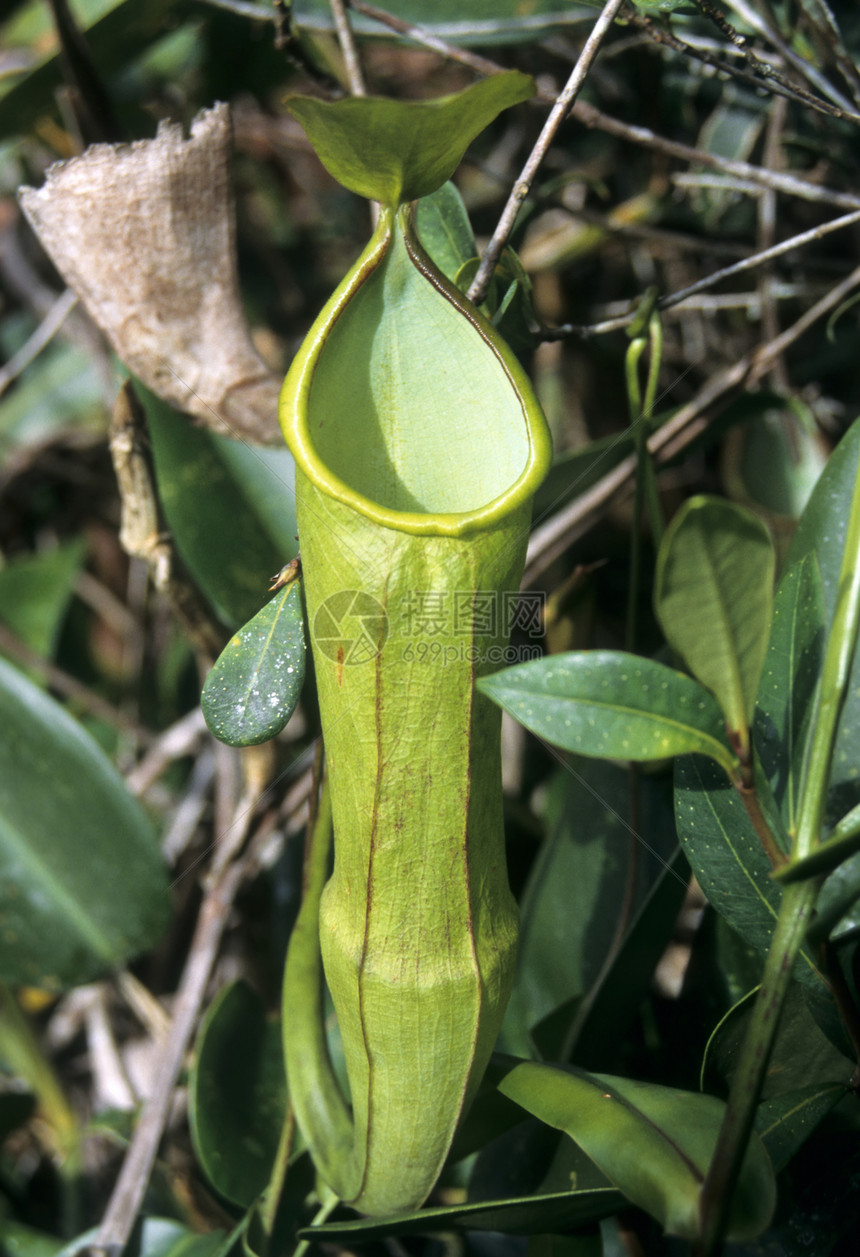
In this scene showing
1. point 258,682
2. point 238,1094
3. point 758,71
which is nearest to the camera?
point 258,682

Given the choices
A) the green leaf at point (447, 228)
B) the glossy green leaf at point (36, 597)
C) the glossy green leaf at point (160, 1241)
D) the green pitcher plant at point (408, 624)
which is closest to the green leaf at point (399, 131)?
the green pitcher plant at point (408, 624)

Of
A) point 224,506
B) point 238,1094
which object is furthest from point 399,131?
point 238,1094

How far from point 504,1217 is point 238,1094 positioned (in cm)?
33

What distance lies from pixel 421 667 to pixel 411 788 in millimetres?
77

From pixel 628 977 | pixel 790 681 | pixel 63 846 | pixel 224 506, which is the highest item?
pixel 224 506

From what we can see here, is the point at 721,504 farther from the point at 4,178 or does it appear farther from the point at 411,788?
the point at 4,178

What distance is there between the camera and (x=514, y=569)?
53 cm

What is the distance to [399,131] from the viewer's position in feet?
1.45

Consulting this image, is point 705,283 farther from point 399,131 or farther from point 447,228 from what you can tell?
point 399,131

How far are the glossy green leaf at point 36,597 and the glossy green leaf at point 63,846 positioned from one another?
0.44 m

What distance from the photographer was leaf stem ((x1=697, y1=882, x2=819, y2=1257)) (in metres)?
0.45

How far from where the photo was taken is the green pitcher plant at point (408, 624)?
49 centimetres

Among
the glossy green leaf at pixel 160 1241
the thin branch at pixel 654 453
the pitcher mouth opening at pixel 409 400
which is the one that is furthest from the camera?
the thin branch at pixel 654 453

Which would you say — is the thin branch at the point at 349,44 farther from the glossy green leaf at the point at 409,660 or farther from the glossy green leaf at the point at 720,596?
the glossy green leaf at the point at 720,596
